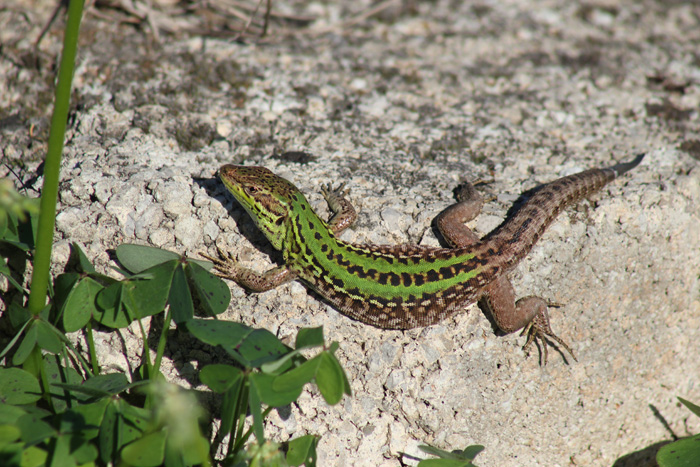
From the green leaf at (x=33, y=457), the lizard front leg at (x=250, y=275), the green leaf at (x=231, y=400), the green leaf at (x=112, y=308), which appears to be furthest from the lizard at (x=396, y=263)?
the green leaf at (x=33, y=457)

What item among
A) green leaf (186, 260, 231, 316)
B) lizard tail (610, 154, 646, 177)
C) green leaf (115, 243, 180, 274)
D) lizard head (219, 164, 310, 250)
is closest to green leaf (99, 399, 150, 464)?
green leaf (186, 260, 231, 316)

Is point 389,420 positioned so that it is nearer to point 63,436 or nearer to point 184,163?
point 63,436

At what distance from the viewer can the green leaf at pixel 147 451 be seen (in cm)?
237

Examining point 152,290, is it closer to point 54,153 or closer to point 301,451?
point 54,153

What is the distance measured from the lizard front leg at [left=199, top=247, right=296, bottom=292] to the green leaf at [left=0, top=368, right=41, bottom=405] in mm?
1198

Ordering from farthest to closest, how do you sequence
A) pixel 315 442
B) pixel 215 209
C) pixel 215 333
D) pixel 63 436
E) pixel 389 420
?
pixel 215 209
pixel 389 420
pixel 315 442
pixel 215 333
pixel 63 436

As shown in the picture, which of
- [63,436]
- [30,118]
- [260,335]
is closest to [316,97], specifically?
[30,118]

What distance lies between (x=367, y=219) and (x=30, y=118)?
2.91 metres

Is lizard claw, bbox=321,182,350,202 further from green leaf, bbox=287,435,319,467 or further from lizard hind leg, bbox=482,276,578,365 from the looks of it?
green leaf, bbox=287,435,319,467

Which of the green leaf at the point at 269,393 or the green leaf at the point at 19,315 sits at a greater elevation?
the green leaf at the point at 19,315

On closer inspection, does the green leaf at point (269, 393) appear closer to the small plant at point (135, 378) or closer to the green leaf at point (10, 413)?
the small plant at point (135, 378)

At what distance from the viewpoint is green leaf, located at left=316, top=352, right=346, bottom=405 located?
2547mm

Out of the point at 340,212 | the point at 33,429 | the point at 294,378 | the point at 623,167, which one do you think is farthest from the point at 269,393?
the point at 623,167

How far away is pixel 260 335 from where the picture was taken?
2.80m
